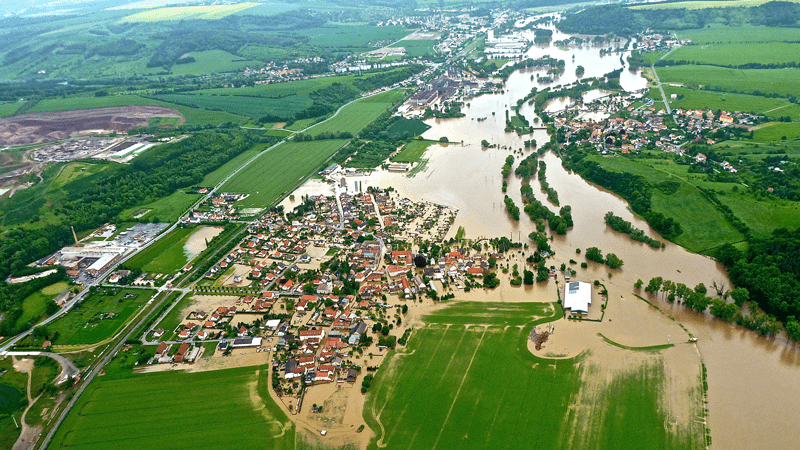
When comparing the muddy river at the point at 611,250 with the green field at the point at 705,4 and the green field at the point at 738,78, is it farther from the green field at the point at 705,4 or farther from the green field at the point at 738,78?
the green field at the point at 705,4

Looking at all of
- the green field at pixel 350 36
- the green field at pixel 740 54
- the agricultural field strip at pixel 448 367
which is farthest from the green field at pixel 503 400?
the green field at pixel 350 36

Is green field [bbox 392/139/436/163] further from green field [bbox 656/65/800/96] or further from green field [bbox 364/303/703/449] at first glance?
green field [bbox 656/65/800/96]

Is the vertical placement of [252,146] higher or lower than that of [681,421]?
higher

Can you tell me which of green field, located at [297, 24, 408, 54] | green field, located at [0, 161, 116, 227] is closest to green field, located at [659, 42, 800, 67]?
green field, located at [297, 24, 408, 54]

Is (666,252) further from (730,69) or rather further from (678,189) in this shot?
(730,69)

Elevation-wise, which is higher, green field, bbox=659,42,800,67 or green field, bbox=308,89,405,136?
green field, bbox=308,89,405,136

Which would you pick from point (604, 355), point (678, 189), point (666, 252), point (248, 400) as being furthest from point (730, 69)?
point (248, 400)

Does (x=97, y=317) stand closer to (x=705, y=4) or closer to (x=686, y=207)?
(x=686, y=207)
